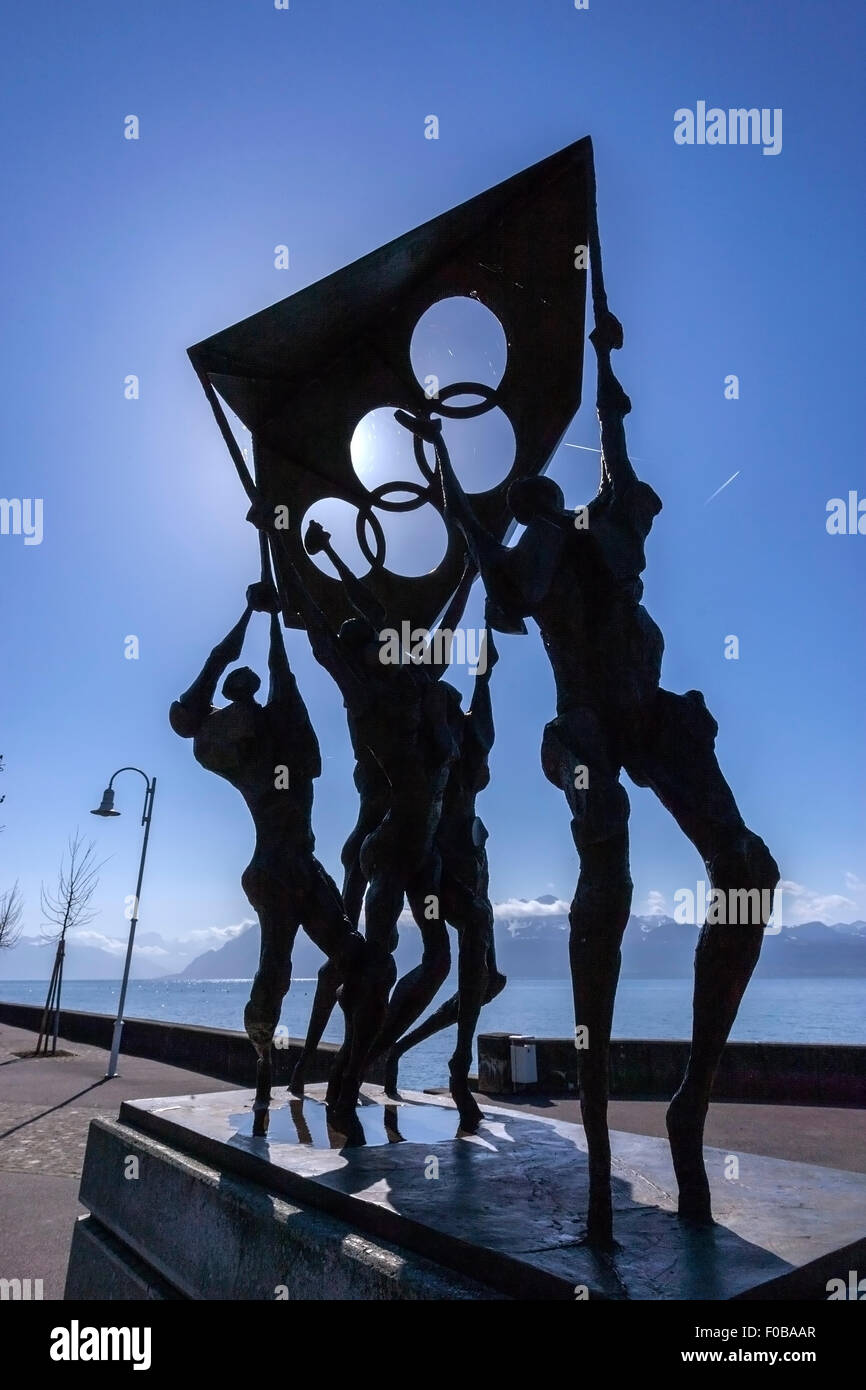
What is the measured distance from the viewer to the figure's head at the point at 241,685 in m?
5.96

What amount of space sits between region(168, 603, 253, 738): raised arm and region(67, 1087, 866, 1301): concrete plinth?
2348 mm

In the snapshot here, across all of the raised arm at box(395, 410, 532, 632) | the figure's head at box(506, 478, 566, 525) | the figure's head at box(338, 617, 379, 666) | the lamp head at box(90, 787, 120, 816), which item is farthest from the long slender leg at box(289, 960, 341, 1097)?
the lamp head at box(90, 787, 120, 816)

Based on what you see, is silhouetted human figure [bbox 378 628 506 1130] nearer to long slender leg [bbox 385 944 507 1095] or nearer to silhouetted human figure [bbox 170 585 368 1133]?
long slender leg [bbox 385 944 507 1095]

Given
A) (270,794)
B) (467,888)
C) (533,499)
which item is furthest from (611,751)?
(270,794)

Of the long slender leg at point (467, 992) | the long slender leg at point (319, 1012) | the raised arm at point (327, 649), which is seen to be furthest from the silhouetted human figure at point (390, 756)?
the long slender leg at point (319, 1012)

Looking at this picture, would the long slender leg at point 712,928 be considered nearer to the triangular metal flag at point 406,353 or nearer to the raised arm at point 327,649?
the raised arm at point 327,649

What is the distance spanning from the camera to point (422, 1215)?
305 cm

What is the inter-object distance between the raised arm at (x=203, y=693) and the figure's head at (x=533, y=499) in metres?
2.84

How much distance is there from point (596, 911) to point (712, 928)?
17.3 inches

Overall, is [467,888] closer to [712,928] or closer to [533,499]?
[712,928]

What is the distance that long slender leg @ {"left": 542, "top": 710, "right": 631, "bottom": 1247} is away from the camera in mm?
2963
